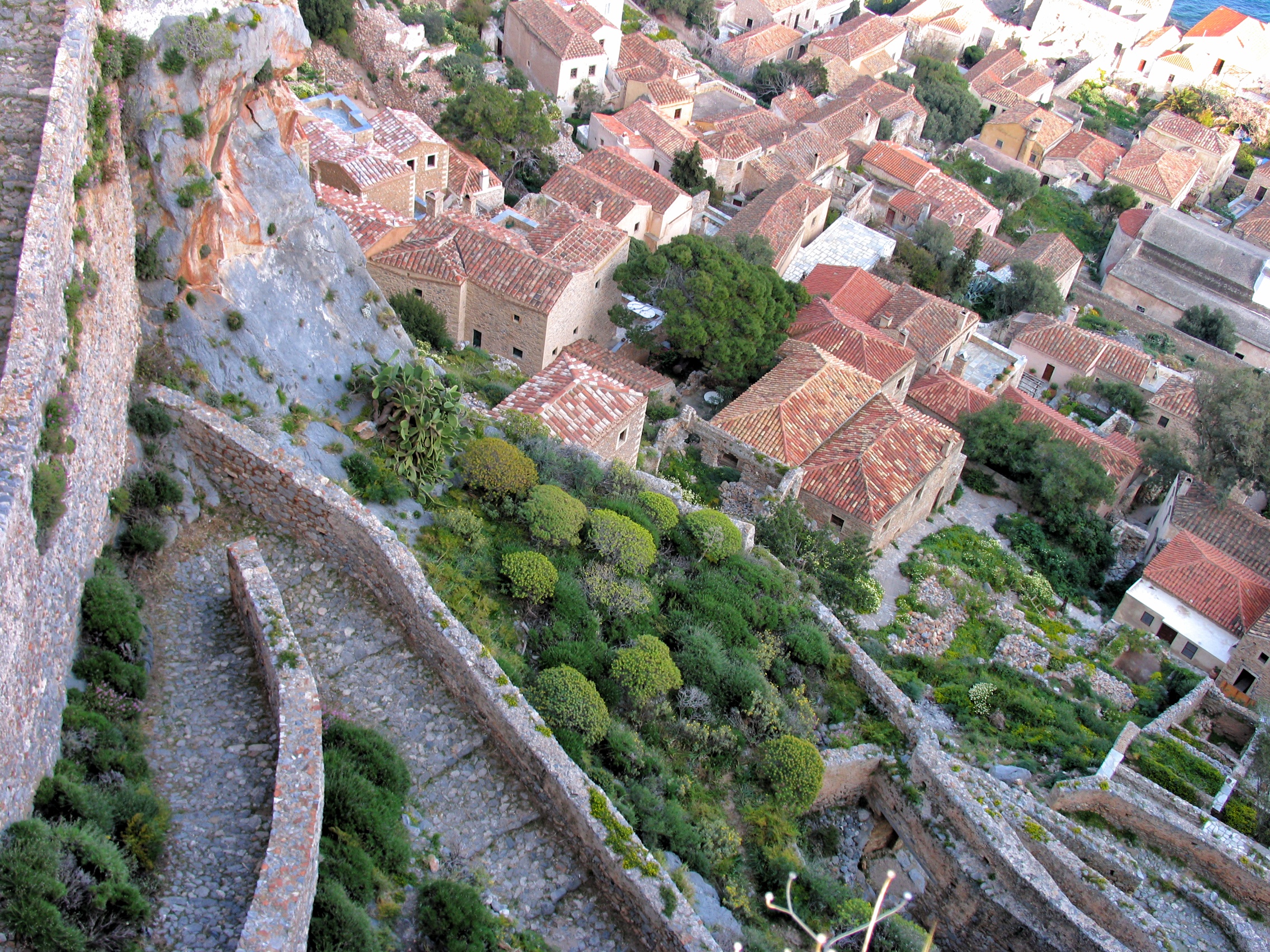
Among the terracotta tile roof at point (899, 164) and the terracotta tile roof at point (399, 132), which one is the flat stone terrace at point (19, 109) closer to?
the terracotta tile roof at point (399, 132)

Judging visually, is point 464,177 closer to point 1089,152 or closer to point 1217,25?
point 1089,152

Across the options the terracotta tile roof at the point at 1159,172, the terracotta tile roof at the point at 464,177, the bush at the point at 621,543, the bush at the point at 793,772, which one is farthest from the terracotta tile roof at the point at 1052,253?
the bush at the point at 793,772

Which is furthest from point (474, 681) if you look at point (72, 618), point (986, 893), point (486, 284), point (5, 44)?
point (486, 284)

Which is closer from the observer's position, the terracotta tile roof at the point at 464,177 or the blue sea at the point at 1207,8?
the terracotta tile roof at the point at 464,177

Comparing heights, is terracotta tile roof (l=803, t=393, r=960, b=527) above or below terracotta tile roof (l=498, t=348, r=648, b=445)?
below

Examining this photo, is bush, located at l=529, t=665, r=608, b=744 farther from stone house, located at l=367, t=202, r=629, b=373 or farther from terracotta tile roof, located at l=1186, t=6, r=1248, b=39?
terracotta tile roof, located at l=1186, t=6, r=1248, b=39

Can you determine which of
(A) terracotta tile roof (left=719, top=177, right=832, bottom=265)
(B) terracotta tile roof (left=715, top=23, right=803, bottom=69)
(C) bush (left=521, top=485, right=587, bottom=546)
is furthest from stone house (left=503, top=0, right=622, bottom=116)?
(C) bush (left=521, top=485, right=587, bottom=546)
